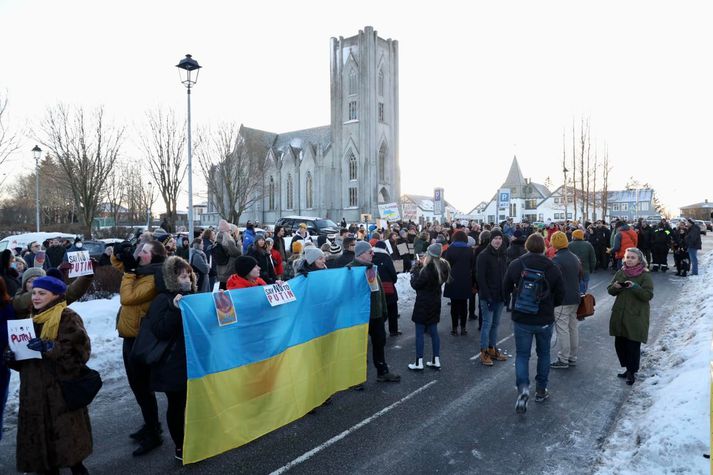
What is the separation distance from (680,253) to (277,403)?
19.6 m

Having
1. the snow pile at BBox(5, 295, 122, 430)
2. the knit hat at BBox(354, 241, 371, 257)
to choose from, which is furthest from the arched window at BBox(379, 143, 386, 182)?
the knit hat at BBox(354, 241, 371, 257)

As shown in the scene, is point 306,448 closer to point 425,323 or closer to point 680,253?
point 425,323

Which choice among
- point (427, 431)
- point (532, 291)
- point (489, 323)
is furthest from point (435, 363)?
point (532, 291)

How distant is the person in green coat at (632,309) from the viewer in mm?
6590

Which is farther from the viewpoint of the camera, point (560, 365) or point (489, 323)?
point (489, 323)

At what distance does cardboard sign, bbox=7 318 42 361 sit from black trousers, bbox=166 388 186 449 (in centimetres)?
128

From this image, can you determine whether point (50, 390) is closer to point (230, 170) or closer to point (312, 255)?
point (312, 255)

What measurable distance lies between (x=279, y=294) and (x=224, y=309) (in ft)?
2.79

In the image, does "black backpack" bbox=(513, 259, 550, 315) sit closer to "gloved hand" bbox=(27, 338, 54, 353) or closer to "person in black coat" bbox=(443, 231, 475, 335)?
"person in black coat" bbox=(443, 231, 475, 335)

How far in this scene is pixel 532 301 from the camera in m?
5.80

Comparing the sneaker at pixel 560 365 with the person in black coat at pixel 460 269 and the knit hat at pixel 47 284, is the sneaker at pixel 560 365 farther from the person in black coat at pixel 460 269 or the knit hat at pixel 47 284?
the knit hat at pixel 47 284

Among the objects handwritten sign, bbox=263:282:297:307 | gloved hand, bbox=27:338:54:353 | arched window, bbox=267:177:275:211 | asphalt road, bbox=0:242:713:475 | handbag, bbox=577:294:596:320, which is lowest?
asphalt road, bbox=0:242:713:475

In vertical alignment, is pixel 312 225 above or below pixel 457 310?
above

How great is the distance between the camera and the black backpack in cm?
579
